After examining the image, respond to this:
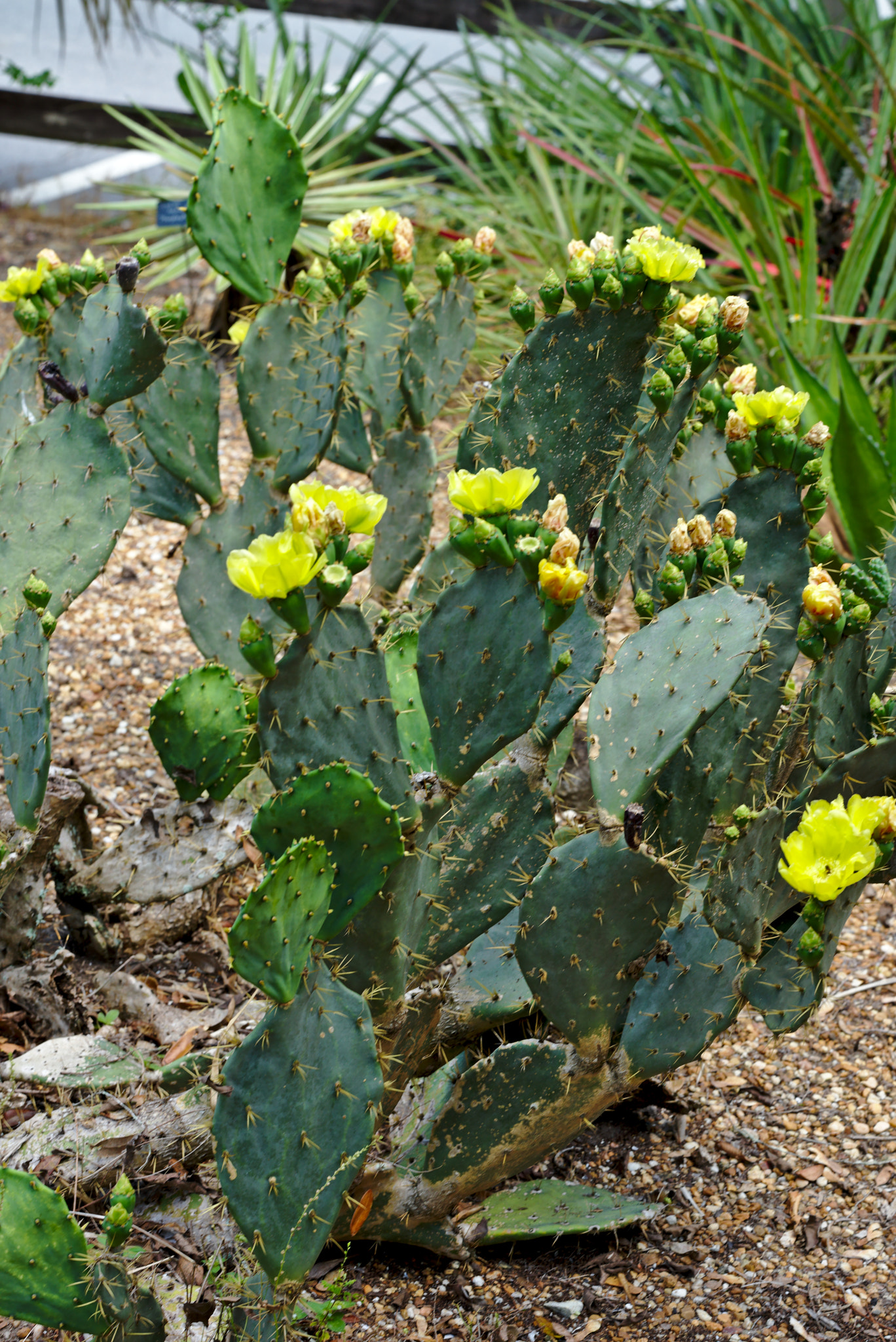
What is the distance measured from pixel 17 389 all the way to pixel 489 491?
3.81 feet

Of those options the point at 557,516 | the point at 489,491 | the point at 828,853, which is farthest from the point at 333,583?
the point at 828,853

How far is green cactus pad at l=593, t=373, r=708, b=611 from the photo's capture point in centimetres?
148

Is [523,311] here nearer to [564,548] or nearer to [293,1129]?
[564,548]

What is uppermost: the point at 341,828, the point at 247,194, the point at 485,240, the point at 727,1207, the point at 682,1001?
the point at 247,194

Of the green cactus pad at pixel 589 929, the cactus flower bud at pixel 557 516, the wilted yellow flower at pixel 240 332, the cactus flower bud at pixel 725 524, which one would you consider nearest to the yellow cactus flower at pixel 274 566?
the cactus flower bud at pixel 557 516

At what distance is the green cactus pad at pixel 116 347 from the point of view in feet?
5.49

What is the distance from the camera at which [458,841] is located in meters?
1.33

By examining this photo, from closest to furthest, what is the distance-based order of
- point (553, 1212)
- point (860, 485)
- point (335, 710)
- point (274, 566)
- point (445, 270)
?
point (274, 566)
point (335, 710)
point (553, 1212)
point (445, 270)
point (860, 485)

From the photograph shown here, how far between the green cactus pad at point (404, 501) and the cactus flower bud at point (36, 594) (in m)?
0.82

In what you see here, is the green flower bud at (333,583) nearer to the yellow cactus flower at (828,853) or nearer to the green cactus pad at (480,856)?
the green cactus pad at (480,856)

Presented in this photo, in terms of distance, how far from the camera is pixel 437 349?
2244 mm

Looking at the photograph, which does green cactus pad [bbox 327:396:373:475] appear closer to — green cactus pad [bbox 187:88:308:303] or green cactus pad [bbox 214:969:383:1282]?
green cactus pad [bbox 187:88:308:303]

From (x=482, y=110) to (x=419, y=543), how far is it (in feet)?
13.1

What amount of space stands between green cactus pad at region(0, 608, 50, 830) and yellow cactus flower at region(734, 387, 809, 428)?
3.11 ft
